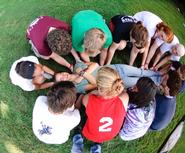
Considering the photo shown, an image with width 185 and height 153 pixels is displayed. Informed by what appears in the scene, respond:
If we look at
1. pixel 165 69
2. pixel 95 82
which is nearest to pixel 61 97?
pixel 95 82

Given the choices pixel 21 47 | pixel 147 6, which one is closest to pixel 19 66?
pixel 21 47

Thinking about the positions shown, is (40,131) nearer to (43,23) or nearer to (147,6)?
(43,23)

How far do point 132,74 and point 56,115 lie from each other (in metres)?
0.46

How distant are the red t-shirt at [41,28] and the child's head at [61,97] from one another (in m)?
0.26

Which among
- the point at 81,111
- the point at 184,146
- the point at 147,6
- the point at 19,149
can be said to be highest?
the point at 147,6

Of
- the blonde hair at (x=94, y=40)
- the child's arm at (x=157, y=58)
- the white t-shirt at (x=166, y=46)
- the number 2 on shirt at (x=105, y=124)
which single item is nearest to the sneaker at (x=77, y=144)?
the number 2 on shirt at (x=105, y=124)

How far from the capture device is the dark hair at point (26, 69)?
123 inches

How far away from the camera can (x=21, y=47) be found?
3279mm

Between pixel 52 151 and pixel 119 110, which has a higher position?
pixel 119 110

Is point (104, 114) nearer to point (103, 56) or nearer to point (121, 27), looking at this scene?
point (103, 56)

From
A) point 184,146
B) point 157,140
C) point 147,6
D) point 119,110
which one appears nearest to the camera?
point 119,110

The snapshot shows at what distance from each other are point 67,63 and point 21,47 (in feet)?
0.88

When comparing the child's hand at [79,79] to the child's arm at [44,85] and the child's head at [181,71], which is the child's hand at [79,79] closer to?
the child's arm at [44,85]

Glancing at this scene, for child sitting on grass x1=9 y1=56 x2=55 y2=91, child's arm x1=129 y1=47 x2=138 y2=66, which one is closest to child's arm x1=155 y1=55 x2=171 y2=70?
child's arm x1=129 y1=47 x2=138 y2=66
